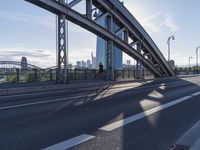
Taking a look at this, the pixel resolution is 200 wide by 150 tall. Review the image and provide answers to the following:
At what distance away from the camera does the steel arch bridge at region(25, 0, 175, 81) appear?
2628 cm

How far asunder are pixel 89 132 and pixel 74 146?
49.8 inches

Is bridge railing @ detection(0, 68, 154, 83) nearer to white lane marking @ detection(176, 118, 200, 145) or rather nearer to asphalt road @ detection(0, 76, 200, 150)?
asphalt road @ detection(0, 76, 200, 150)

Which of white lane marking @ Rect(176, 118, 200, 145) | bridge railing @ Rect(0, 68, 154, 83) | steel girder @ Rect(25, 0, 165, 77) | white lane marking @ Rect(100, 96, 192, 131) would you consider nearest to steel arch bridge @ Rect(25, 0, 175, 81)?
steel girder @ Rect(25, 0, 165, 77)

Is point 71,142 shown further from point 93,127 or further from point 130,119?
point 130,119

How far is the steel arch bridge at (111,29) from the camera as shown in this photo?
1035 inches

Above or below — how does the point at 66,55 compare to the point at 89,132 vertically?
above

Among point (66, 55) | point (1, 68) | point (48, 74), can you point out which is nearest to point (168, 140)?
point (66, 55)

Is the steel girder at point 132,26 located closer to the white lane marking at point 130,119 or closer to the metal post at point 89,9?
the metal post at point 89,9

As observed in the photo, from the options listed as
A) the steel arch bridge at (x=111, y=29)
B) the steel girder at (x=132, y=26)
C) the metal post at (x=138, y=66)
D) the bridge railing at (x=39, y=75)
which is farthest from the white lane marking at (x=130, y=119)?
the metal post at (x=138, y=66)

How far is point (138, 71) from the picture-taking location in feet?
142

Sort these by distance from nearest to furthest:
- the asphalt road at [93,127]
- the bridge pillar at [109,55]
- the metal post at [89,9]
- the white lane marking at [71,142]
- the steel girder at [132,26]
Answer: the white lane marking at [71,142]
the asphalt road at [93,127]
the metal post at [89,9]
the steel girder at [132,26]
the bridge pillar at [109,55]

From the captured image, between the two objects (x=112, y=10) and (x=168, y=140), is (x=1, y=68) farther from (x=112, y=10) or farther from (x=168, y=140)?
(x=168, y=140)

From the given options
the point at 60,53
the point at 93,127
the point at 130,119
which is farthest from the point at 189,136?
the point at 60,53

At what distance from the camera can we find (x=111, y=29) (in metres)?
33.7
